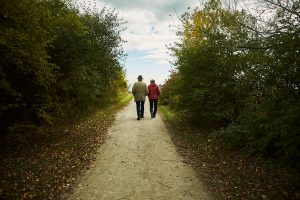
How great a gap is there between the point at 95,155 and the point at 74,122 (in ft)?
22.4

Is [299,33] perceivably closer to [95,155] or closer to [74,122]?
[95,155]

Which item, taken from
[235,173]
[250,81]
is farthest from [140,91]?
[235,173]

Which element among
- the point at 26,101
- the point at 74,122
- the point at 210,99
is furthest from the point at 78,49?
the point at 210,99

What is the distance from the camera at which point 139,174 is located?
750 centimetres

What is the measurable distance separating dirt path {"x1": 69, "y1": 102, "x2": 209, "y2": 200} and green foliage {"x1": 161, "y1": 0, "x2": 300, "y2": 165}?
2225mm

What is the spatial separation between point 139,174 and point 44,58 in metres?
5.40

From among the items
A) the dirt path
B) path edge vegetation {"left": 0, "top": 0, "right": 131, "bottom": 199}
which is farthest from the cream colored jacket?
the dirt path

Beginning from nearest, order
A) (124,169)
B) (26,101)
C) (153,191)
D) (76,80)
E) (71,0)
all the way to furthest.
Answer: (153,191)
(124,169)
(26,101)
(76,80)
(71,0)

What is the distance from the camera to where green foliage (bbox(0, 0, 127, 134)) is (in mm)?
8594

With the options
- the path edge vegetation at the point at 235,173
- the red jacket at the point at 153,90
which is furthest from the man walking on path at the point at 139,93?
the path edge vegetation at the point at 235,173

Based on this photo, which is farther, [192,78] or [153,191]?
[192,78]

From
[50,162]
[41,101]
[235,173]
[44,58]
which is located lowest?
[235,173]

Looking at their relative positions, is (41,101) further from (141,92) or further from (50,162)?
(141,92)

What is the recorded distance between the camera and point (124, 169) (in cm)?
790
